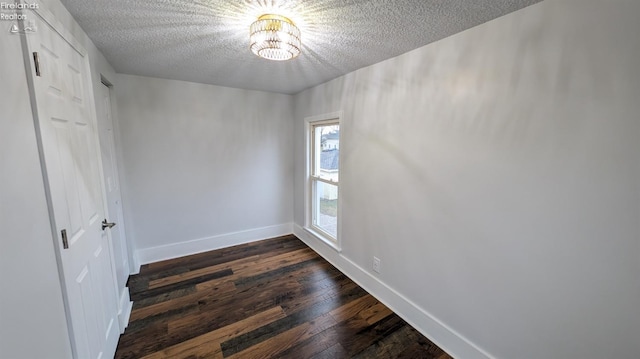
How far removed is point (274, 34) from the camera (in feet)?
4.59

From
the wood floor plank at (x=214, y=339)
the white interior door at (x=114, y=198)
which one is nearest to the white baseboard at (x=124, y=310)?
the white interior door at (x=114, y=198)

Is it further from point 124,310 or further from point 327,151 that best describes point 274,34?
point 124,310

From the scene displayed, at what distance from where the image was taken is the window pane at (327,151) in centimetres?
307

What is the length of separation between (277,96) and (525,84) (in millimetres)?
2918

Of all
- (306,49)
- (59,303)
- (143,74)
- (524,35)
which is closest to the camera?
(59,303)

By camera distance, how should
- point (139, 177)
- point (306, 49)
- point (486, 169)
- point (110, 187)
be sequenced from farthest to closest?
point (139, 177), point (110, 187), point (306, 49), point (486, 169)

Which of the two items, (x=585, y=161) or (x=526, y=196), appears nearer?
(x=585, y=161)

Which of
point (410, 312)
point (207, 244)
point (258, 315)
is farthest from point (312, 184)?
point (410, 312)

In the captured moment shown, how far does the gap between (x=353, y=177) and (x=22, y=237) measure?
7.48ft

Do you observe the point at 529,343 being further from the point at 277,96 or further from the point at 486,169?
the point at 277,96

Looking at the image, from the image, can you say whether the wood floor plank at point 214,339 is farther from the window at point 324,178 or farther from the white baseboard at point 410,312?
the window at point 324,178

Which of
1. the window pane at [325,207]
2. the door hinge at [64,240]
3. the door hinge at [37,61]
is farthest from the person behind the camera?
the window pane at [325,207]

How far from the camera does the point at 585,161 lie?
1.16m

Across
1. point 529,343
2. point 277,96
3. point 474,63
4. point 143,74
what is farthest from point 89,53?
point 529,343
